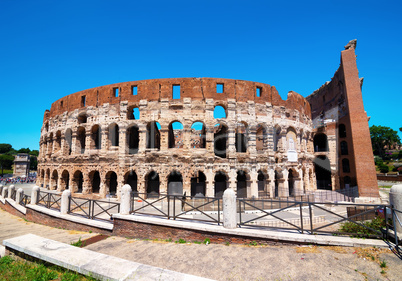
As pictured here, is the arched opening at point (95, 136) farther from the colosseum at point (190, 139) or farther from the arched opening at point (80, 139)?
the arched opening at point (80, 139)

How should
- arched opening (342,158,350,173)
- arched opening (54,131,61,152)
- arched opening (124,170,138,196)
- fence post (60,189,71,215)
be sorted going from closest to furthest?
fence post (60,189,71,215) < arched opening (124,170,138,196) < arched opening (54,131,61,152) < arched opening (342,158,350,173)

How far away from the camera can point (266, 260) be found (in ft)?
15.7

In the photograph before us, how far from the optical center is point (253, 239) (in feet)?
18.6

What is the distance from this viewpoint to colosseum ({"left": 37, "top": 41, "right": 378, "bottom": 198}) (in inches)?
657

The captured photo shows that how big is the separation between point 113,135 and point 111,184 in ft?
15.5

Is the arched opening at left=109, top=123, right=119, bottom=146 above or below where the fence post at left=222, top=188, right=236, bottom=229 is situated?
above

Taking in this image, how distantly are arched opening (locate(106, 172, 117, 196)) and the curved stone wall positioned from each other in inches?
3.5

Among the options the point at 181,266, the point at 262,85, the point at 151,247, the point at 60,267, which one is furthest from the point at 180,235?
the point at 262,85

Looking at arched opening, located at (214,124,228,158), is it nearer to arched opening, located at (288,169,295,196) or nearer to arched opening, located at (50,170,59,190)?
arched opening, located at (288,169,295,196)

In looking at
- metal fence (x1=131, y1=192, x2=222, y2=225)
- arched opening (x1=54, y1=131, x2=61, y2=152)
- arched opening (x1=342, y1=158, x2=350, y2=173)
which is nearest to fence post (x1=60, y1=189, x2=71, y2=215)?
metal fence (x1=131, y1=192, x2=222, y2=225)

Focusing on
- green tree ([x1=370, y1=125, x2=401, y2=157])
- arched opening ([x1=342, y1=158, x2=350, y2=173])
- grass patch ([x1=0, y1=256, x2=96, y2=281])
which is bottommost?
grass patch ([x1=0, y1=256, x2=96, y2=281])

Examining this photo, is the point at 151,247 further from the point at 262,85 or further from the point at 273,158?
the point at 262,85

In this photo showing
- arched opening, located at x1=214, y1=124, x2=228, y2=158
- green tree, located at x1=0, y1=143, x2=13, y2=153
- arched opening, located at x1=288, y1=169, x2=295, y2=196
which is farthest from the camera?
green tree, located at x1=0, y1=143, x2=13, y2=153

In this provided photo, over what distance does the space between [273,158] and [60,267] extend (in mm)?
16824
